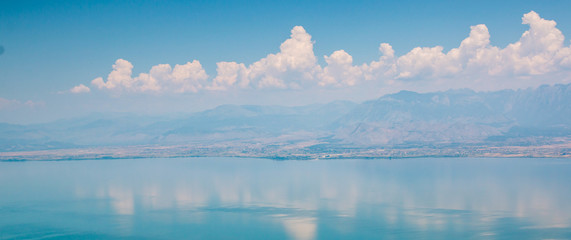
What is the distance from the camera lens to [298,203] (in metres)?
61.5

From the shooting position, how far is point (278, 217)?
53406mm

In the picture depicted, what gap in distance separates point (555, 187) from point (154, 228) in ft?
174

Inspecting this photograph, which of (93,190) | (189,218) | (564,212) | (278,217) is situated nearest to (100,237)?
(189,218)

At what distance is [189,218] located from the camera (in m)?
54.2

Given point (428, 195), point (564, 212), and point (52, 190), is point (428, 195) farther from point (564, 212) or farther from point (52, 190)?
point (52, 190)

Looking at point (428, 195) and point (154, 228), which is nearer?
point (154, 228)

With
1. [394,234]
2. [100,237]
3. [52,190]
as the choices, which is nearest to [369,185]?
[394,234]

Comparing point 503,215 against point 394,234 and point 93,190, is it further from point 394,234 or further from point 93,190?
point 93,190

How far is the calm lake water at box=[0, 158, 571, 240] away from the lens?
47312mm

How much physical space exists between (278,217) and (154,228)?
12.6 meters

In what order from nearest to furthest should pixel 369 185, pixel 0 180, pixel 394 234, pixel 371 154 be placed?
1. pixel 394 234
2. pixel 369 185
3. pixel 0 180
4. pixel 371 154

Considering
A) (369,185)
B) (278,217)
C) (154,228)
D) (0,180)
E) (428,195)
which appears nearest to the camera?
(154,228)

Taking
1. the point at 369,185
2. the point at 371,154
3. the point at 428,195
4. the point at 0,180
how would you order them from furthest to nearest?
1. the point at 371,154
2. the point at 0,180
3. the point at 369,185
4. the point at 428,195

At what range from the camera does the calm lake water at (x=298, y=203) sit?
47.3 metres
